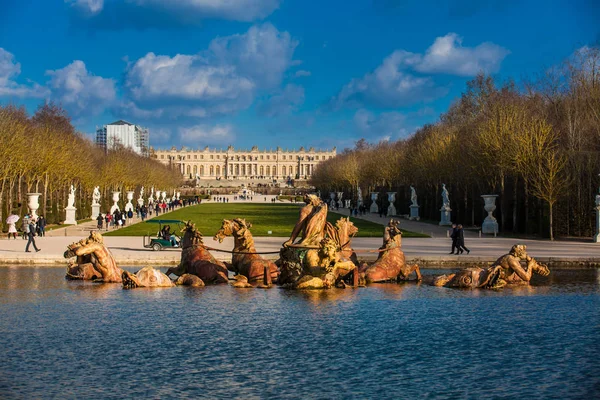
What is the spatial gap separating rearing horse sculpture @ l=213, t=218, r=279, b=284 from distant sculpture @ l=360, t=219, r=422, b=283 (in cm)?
241

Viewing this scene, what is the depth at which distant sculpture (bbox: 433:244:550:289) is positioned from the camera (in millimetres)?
19359

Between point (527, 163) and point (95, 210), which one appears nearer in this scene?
point (527, 163)

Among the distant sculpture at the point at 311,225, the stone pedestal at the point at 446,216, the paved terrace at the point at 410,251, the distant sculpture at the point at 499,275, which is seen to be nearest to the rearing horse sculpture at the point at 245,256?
the distant sculpture at the point at 311,225

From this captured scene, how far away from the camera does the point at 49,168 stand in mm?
55250

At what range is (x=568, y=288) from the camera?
19438mm

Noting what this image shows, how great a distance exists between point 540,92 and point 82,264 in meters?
49.4

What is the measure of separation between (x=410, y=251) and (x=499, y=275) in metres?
10.7

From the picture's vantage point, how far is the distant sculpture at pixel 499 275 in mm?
19359

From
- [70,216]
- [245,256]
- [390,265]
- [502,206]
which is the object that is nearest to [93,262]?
[245,256]

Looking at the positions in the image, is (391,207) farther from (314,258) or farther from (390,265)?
(314,258)

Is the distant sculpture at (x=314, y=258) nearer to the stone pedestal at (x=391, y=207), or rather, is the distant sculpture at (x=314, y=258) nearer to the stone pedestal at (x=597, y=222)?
the stone pedestal at (x=597, y=222)

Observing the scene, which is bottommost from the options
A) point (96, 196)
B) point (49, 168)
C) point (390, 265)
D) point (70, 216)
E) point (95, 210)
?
point (390, 265)

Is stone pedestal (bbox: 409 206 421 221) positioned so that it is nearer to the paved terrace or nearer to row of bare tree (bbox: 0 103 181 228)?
the paved terrace

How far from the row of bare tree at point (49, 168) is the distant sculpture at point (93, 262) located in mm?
25527
